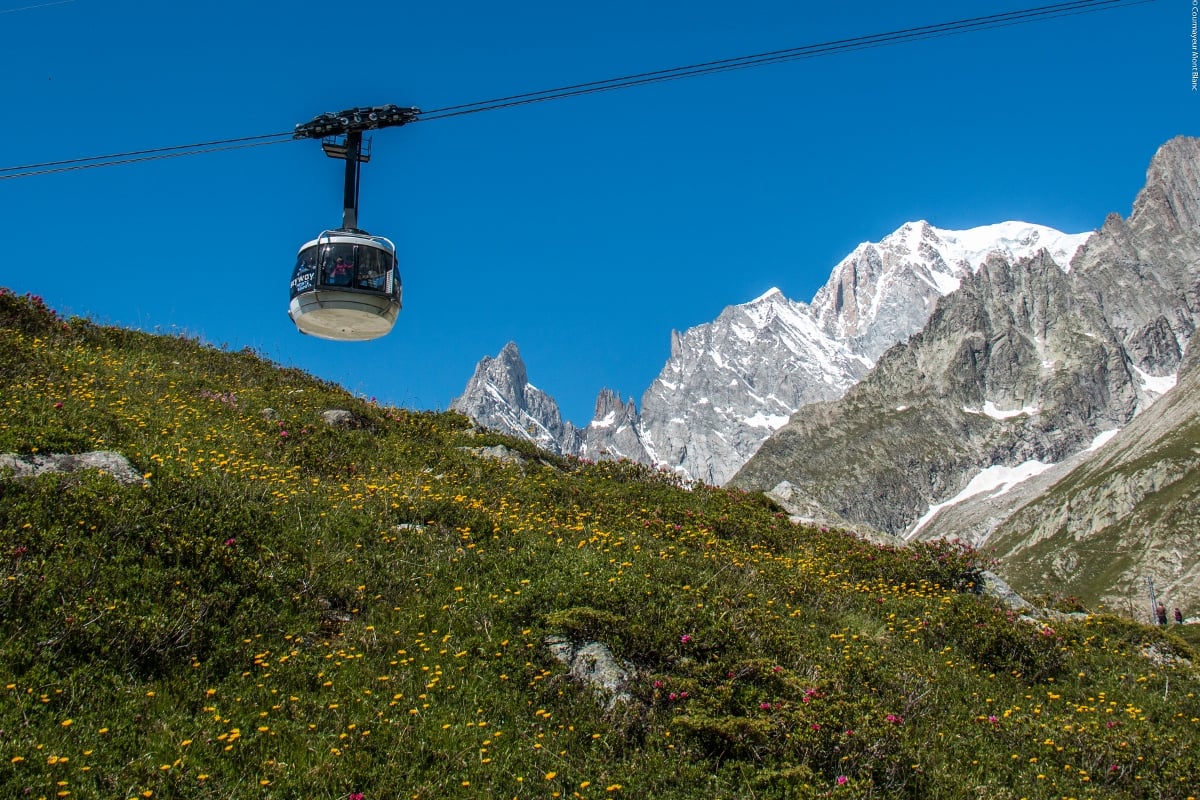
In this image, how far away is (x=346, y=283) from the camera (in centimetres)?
1705

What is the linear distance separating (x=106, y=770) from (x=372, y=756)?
2215mm

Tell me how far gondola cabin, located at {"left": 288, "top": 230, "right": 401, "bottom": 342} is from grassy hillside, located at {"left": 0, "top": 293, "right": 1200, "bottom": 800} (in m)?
2.82

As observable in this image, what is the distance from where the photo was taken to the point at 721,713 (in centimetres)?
1005

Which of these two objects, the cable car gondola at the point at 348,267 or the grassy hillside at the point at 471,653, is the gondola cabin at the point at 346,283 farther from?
the grassy hillside at the point at 471,653

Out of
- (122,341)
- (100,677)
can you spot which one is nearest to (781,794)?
(100,677)

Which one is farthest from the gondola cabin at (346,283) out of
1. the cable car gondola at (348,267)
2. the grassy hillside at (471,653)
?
the grassy hillside at (471,653)

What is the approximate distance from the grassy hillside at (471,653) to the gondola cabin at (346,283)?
9.24 feet

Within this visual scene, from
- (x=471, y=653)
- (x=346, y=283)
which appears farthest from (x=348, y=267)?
(x=471, y=653)

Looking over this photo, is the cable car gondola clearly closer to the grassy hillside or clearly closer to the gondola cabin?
the gondola cabin

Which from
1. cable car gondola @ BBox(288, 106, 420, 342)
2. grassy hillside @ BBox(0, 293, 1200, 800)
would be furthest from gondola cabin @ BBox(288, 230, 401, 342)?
grassy hillside @ BBox(0, 293, 1200, 800)

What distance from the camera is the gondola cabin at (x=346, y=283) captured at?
1702cm

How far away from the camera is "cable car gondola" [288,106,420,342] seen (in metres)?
16.1

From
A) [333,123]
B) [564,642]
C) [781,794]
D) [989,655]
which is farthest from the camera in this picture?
[333,123]

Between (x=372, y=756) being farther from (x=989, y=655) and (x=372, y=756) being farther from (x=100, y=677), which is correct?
(x=989, y=655)
